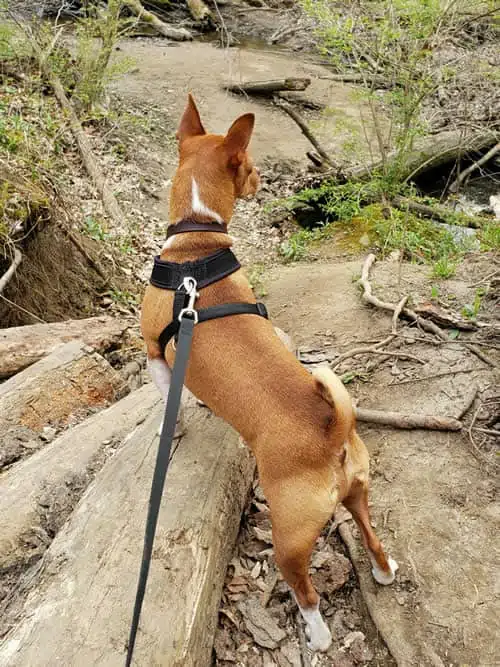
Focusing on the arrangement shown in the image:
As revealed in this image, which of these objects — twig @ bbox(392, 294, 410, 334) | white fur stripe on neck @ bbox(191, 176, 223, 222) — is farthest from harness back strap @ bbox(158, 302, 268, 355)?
twig @ bbox(392, 294, 410, 334)

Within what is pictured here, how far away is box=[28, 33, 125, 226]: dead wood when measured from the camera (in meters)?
7.21

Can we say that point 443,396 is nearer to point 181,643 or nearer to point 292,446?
point 292,446

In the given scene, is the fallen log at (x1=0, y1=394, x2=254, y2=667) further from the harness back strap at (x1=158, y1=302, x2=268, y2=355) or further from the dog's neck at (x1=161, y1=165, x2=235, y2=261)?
the dog's neck at (x1=161, y1=165, x2=235, y2=261)

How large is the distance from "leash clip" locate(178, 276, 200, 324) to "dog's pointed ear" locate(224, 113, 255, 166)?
0.72 metres

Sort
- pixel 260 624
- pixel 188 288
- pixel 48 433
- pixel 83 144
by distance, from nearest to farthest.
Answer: pixel 260 624, pixel 188 288, pixel 48 433, pixel 83 144

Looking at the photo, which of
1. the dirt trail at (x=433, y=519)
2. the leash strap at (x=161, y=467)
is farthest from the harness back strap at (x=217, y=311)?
the dirt trail at (x=433, y=519)

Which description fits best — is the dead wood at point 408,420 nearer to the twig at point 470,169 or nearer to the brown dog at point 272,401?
the brown dog at point 272,401

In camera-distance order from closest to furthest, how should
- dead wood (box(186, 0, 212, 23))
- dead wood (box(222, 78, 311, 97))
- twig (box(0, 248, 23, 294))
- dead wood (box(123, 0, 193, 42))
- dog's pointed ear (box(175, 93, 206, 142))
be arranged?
dog's pointed ear (box(175, 93, 206, 142))
twig (box(0, 248, 23, 294))
dead wood (box(222, 78, 311, 97))
dead wood (box(123, 0, 193, 42))
dead wood (box(186, 0, 212, 23))

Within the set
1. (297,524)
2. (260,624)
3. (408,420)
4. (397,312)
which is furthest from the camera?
(397,312)

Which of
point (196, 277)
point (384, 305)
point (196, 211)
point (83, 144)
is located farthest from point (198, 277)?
point (83, 144)

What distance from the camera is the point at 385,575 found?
2484 mm

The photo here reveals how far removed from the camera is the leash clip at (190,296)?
2.35 metres

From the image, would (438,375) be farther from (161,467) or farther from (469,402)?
(161,467)

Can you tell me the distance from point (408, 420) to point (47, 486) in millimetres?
1976
